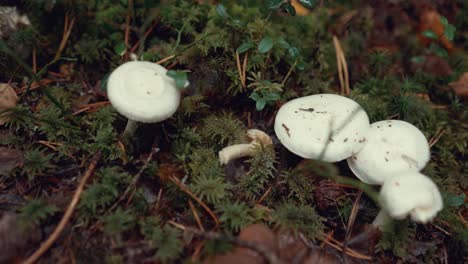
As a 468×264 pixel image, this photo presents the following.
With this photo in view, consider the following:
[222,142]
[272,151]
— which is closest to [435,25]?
[272,151]

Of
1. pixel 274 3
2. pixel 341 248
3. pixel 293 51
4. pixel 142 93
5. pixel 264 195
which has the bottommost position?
pixel 341 248

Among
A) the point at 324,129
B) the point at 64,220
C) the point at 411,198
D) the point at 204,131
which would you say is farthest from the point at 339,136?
the point at 64,220

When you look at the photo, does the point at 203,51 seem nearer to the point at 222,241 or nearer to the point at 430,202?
the point at 222,241

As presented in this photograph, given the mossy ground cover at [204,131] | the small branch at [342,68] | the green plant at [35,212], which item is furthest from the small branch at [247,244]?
the small branch at [342,68]

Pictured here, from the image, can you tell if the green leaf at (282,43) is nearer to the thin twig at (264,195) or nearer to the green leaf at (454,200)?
the thin twig at (264,195)

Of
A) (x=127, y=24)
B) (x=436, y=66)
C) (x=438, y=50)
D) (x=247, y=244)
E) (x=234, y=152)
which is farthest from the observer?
(x=436, y=66)

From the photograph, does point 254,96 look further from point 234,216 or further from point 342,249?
point 342,249
